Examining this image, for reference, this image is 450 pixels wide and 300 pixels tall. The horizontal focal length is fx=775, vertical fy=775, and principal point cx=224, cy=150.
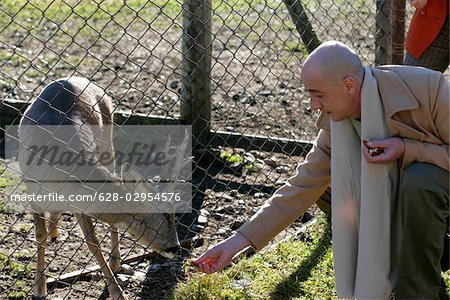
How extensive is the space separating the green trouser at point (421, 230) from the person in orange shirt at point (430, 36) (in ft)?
6.18

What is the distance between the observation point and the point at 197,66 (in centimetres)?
568

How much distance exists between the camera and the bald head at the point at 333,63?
3.27m

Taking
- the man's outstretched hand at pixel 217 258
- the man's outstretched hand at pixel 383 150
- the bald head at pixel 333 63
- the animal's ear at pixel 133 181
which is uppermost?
the bald head at pixel 333 63

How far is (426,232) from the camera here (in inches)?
131

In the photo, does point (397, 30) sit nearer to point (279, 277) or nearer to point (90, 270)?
point (279, 277)

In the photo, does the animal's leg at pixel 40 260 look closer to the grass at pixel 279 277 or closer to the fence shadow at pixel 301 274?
the grass at pixel 279 277

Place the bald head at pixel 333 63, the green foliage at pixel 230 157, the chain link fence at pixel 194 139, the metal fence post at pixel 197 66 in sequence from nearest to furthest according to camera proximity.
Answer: the bald head at pixel 333 63
the chain link fence at pixel 194 139
the metal fence post at pixel 197 66
the green foliage at pixel 230 157

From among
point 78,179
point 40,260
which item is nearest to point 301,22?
point 78,179

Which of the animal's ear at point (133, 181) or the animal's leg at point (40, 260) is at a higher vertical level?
the animal's ear at point (133, 181)

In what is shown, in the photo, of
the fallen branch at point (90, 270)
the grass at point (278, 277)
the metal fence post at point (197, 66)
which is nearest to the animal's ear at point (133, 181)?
the fallen branch at point (90, 270)

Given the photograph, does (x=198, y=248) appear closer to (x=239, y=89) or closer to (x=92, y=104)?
(x=92, y=104)

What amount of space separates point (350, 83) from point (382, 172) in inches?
16.4

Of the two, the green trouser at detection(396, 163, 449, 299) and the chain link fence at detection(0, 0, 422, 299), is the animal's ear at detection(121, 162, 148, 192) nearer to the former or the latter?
the chain link fence at detection(0, 0, 422, 299)

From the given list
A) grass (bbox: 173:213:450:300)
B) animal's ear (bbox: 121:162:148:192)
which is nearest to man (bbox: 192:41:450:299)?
grass (bbox: 173:213:450:300)
